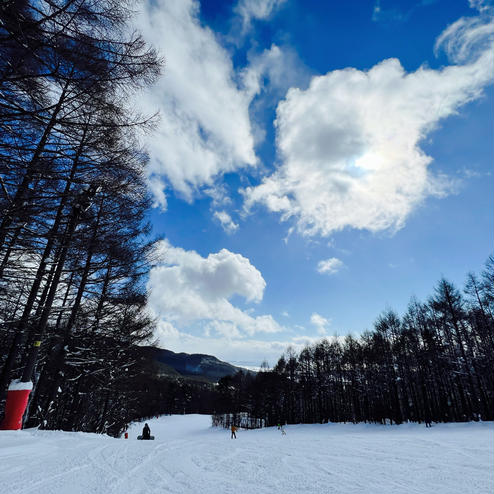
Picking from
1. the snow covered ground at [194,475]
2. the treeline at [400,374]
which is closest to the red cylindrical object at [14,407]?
the snow covered ground at [194,475]

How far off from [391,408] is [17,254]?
4259 cm

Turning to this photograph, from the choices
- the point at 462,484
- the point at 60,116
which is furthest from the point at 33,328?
the point at 462,484

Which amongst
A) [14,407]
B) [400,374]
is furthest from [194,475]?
[400,374]

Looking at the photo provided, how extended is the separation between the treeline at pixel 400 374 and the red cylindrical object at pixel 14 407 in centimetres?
2691

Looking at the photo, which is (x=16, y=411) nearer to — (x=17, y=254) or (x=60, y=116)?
(x=17, y=254)

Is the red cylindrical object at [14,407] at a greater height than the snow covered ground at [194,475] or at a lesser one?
greater

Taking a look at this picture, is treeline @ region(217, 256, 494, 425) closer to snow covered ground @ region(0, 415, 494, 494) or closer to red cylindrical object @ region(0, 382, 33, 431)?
snow covered ground @ region(0, 415, 494, 494)

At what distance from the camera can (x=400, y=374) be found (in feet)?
104

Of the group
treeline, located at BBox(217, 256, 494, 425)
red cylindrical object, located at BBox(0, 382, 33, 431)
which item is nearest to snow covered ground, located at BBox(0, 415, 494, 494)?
red cylindrical object, located at BBox(0, 382, 33, 431)

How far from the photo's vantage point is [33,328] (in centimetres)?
768

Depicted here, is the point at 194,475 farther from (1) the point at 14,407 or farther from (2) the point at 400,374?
(2) the point at 400,374

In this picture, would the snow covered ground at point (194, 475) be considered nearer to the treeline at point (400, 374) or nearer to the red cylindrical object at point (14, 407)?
the red cylindrical object at point (14, 407)

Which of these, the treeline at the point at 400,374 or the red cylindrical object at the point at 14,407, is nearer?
the red cylindrical object at the point at 14,407

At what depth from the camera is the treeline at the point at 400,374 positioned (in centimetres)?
2452
